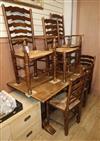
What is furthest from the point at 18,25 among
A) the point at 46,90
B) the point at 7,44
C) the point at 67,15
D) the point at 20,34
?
the point at 67,15

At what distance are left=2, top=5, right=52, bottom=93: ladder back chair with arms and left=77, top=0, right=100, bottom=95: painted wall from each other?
121 centimetres

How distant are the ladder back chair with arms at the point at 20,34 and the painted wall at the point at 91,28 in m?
1.21

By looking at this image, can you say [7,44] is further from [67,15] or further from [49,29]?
[67,15]

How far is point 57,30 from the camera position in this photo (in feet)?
8.14

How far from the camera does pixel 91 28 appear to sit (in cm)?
264

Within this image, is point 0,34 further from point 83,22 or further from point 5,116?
point 83,22

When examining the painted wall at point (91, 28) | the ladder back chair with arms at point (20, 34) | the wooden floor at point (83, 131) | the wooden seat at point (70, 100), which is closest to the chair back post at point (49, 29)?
the ladder back chair with arms at point (20, 34)

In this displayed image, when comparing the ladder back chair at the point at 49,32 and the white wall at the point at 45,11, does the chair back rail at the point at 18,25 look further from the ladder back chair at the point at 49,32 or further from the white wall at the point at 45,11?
the ladder back chair at the point at 49,32

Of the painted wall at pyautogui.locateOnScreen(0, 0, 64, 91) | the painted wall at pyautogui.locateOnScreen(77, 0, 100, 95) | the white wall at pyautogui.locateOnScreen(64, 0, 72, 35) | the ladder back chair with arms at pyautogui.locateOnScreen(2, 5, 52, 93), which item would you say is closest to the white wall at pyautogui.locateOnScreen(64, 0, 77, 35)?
the white wall at pyautogui.locateOnScreen(64, 0, 72, 35)

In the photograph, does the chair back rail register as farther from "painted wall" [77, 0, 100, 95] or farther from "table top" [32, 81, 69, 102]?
"painted wall" [77, 0, 100, 95]

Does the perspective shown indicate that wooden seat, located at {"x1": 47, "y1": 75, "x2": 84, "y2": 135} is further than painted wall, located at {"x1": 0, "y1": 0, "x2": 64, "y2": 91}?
No

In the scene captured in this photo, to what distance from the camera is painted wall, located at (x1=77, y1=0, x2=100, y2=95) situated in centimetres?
254

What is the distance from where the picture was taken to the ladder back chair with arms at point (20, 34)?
1659 millimetres

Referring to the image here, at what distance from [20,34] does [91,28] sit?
1.44m
